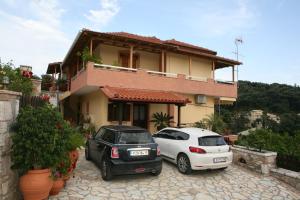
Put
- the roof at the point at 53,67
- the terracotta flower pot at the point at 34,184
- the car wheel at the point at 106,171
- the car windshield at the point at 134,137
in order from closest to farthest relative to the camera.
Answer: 1. the terracotta flower pot at the point at 34,184
2. the car wheel at the point at 106,171
3. the car windshield at the point at 134,137
4. the roof at the point at 53,67

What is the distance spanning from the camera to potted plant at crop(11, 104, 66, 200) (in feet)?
17.6

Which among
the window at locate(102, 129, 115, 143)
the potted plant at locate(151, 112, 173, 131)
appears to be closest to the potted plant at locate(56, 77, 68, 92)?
the potted plant at locate(151, 112, 173, 131)

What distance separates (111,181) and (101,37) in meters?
9.41

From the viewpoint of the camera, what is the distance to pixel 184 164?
904cm

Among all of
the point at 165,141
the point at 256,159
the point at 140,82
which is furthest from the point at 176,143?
the point at 140,82

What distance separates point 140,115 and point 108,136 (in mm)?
9040

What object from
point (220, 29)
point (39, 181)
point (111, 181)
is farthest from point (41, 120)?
point (220, 29)

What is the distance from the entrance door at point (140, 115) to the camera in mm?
17141

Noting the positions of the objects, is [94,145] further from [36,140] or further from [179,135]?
[36,140]

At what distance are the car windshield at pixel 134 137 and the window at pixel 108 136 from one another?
1.08 feet

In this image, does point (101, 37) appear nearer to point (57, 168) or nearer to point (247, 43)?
point (57, 168)

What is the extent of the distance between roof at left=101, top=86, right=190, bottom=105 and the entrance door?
6.31 ft

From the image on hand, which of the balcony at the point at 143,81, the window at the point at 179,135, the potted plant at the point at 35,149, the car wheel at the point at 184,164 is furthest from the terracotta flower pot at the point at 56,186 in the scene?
the balcony at the point at 143,81

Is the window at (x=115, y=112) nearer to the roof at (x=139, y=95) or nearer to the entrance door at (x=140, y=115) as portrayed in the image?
the entrance door at (x=140, y=115)
